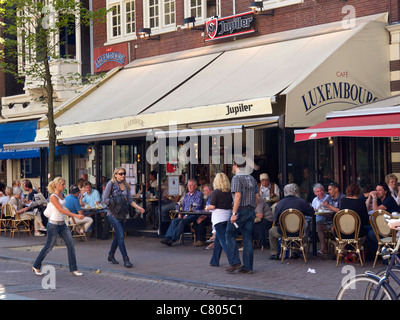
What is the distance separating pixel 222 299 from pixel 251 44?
9944mm

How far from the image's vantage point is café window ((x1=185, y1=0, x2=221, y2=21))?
20.0m

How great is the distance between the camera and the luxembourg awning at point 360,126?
1233cm

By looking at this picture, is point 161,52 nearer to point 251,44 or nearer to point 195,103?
point 251,44

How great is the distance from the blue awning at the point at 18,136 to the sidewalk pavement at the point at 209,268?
9526 mm

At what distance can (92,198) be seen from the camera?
1841cm

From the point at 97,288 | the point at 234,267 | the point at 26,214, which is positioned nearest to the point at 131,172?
the point at 26,214

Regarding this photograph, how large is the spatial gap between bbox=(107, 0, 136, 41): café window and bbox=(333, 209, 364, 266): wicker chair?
12.3 metres

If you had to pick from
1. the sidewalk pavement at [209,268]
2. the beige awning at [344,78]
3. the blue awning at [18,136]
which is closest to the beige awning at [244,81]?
the beige awning at [344,78]

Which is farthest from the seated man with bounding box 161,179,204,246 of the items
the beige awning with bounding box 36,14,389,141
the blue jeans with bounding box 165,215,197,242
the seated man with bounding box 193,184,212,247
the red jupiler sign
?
the red jupiler sign

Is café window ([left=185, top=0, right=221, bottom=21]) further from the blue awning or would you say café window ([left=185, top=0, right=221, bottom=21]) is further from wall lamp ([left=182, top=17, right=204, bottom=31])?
the blue awning

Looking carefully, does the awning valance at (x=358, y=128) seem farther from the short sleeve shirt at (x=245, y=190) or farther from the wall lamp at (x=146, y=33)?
the wall lamp at (x=146, y=33)

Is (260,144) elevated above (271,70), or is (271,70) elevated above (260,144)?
(271,70)

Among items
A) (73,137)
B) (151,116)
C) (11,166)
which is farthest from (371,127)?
(11,166)

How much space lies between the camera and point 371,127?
12.5 meters
